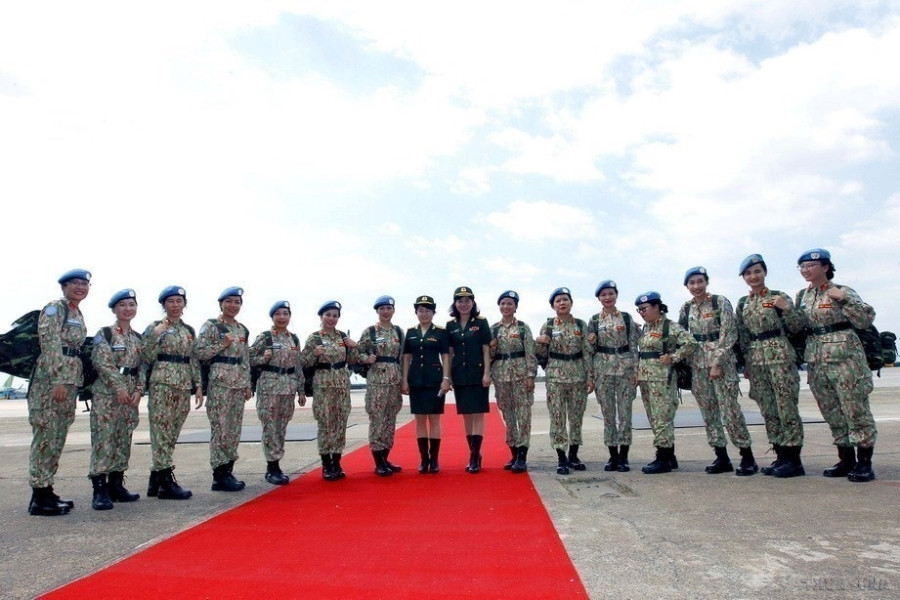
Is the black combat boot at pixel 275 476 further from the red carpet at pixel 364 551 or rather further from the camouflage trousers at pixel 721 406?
the camouflage trousers at pixel 721 406

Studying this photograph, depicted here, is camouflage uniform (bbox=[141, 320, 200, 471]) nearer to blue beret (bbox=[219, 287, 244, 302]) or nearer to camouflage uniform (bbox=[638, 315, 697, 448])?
blue beret (bbox=[219, 287, 244, 302])

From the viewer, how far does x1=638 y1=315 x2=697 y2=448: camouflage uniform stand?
5914mm

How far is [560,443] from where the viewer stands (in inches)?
243

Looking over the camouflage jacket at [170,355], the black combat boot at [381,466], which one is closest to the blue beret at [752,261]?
the black combat boot at [381,466]

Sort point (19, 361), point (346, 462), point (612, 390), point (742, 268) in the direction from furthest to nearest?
point (346, 462), point (612, 390), point (742, 268), point (19, 361)

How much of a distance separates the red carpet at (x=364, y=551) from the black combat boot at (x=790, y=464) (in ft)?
7.55

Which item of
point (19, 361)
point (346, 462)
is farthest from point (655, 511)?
point (19, 361)

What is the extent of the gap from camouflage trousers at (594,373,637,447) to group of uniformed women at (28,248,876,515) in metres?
0.02

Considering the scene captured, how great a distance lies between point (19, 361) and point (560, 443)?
4.87 m

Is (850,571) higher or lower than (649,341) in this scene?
lower

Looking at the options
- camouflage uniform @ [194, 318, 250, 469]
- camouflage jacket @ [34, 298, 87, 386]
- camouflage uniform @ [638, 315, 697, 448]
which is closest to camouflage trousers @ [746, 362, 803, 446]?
camouflage uniform @ [638, 315, 697, 448]

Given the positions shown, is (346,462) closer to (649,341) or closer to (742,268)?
(649,341)

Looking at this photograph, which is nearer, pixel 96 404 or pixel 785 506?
pixel 785 506

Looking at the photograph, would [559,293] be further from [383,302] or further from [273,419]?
[273,419]
